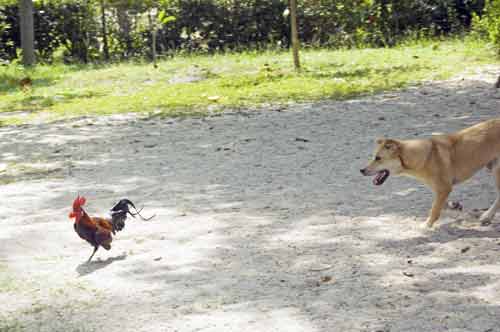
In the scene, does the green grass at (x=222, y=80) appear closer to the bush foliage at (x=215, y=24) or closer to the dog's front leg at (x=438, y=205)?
the bush foliage at (x=215, y=24)

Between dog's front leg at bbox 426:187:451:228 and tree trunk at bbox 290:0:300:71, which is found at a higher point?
tree trunk at bbox 290:0:300:71

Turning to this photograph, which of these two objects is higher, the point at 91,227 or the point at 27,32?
the point at 27,32

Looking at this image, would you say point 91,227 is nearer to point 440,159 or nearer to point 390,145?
point 390,145

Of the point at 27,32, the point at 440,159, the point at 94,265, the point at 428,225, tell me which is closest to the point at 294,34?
the point at 27,32

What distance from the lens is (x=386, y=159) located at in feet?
19.2

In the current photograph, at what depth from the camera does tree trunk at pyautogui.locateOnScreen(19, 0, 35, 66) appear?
17.5 m

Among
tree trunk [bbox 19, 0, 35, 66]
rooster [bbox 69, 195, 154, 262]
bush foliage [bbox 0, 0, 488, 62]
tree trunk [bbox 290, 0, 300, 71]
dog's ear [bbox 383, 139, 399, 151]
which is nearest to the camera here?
rooster [bbox 69, 195, 154, 262]

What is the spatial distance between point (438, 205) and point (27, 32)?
1366cm

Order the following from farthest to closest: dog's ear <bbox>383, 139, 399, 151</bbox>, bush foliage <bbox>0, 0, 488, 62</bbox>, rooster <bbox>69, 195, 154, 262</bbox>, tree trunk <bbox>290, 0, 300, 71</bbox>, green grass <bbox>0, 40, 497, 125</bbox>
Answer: bush foliage <bbox>0, 0, 488, 62</bbox>, tree trunk <bbox>290, 0, 300, 71</bbox>, green grass <bbox>0, 40, 497, 125</bbox>, dog's ear <bbox>383, 139, 399, 151</bbox>, rooster <bbox>69, 195, 154, 262</bbox>

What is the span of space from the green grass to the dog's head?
18.5 feet

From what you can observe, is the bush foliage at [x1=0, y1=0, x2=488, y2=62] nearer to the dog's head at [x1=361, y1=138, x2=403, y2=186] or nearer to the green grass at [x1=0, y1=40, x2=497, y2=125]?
the green grass at [x1=0, y1=40, x2=497, y2=125]

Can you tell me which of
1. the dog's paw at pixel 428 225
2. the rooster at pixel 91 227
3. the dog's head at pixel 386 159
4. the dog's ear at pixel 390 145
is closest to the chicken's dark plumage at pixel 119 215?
the rooster at pixel 91 227

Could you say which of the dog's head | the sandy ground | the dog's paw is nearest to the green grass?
the sandy ground

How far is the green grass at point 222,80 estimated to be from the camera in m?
12.0
